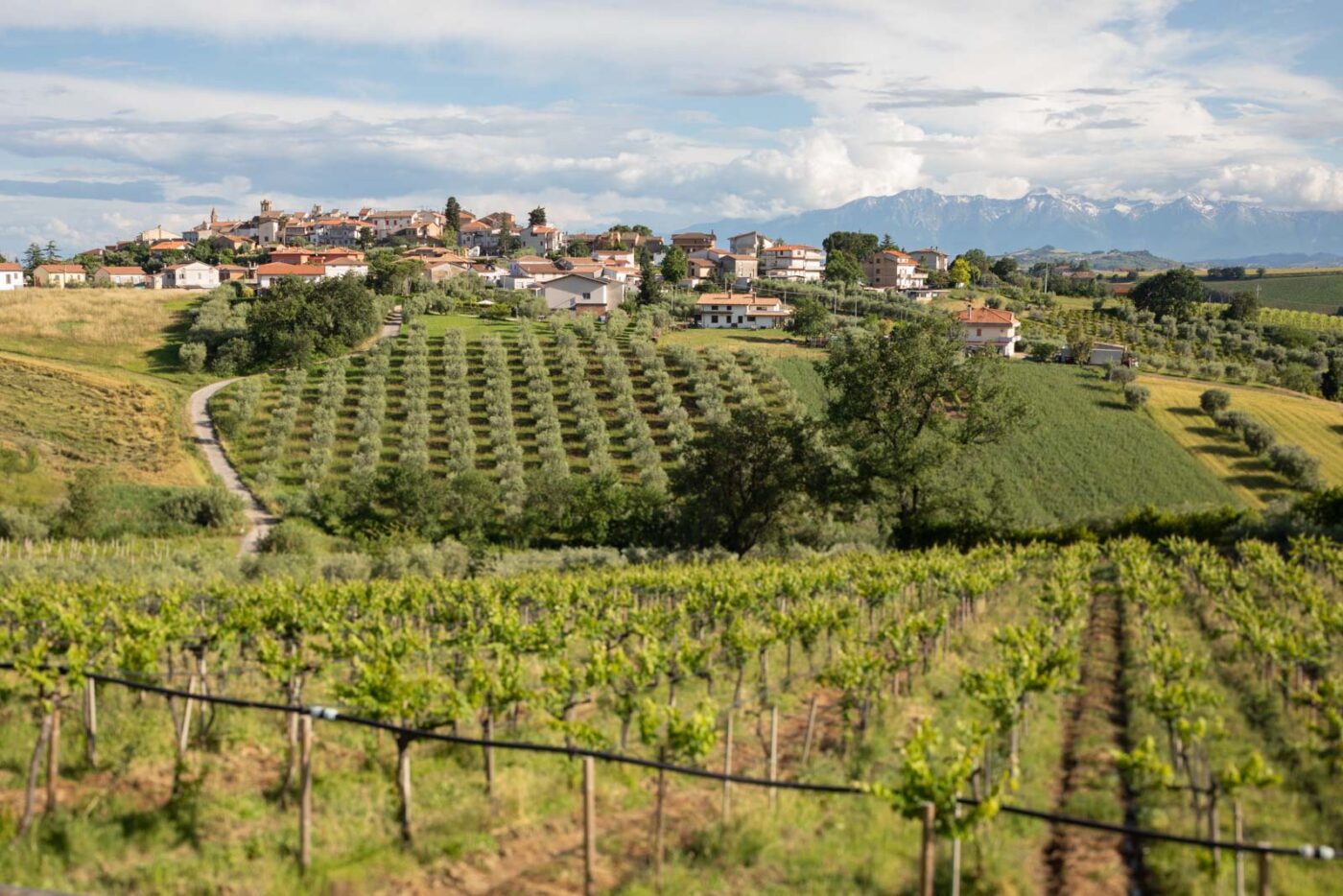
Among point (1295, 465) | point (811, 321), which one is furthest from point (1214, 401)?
point (811, 321)

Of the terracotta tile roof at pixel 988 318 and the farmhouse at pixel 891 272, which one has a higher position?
the farmhouse at pixel 891 272

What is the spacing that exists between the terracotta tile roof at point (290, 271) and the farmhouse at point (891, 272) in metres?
82.6

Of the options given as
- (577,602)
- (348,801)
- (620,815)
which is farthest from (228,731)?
(577,602)

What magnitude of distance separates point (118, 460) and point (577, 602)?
43566mm

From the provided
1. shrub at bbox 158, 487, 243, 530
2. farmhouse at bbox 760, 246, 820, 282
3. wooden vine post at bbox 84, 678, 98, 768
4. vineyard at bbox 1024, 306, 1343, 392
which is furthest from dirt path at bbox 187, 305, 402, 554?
farmhouse at bbox 760, 246, 820, 282

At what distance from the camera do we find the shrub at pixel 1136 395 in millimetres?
72375

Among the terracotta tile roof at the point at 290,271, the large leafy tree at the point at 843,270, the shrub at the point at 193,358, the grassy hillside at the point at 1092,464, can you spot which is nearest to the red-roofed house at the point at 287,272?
the terracotta tile roof at the point at 290,271

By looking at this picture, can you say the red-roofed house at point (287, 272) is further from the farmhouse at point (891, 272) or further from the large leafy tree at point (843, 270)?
the farmhouse at point (891, 272)

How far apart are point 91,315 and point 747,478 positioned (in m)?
74.2

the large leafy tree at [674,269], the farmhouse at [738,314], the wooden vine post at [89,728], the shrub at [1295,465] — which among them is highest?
the large leafy tree at [674,269]

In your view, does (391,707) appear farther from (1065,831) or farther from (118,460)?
(118,460)

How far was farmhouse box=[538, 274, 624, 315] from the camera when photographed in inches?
4449

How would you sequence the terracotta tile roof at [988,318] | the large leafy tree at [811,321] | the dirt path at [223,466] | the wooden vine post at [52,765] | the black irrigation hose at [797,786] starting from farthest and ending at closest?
the terracotta tile roof at [988,318] → the large leafy tree at [811,321] → the dirt path at [223,466] → the wooden vine post at [52,765] → the black irrigation hose at [797,786]

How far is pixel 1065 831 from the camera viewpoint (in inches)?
518
